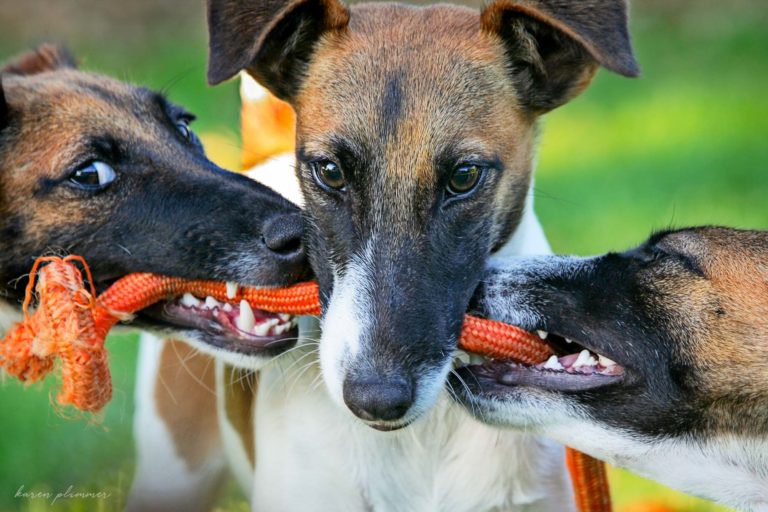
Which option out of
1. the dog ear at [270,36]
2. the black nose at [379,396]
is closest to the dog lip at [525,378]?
the black nose at [379,396]

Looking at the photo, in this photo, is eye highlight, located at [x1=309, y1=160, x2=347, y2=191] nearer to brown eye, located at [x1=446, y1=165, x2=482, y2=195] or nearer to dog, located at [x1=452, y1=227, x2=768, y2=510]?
brown eye, located at [x1=446, y1=165, x2=482, y2=195]

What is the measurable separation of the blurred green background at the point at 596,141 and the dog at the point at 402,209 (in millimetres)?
830

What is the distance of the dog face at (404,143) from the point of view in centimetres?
355

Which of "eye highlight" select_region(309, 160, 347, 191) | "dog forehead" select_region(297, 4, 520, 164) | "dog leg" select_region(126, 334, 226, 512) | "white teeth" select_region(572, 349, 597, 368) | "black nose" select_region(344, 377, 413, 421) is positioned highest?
"dog forehead" select_region(297, 4, 520, 164)

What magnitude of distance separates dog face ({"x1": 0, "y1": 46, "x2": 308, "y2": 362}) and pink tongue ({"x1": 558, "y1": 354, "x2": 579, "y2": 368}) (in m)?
0.97

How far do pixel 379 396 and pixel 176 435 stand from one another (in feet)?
6.26

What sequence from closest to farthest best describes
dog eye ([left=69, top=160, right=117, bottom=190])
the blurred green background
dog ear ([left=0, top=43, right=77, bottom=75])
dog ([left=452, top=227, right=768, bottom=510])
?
1. dog ([left=452, top=227, right=768, bottom=510])
2. dog eye ([left=69, top=160, right=117, bottom=190])
3. dog ear ([left=0, top=43, right=77, bottom=75])
4. the blurred green background

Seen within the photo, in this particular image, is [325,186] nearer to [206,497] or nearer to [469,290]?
[469,290]

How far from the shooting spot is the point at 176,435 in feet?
16.6

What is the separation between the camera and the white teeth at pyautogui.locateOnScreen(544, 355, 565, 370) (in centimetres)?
394

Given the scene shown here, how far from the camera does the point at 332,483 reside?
4.26m

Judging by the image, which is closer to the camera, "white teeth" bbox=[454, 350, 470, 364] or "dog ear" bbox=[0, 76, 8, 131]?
"white teeth" bbox=[454, 350, 470, 364]

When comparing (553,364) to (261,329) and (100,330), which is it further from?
(100,330)

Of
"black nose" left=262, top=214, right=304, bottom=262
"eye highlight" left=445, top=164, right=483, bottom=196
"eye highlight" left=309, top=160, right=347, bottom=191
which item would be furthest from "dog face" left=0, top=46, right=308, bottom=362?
"eye highlight" left=445, top=164, right=483, bottom=196
